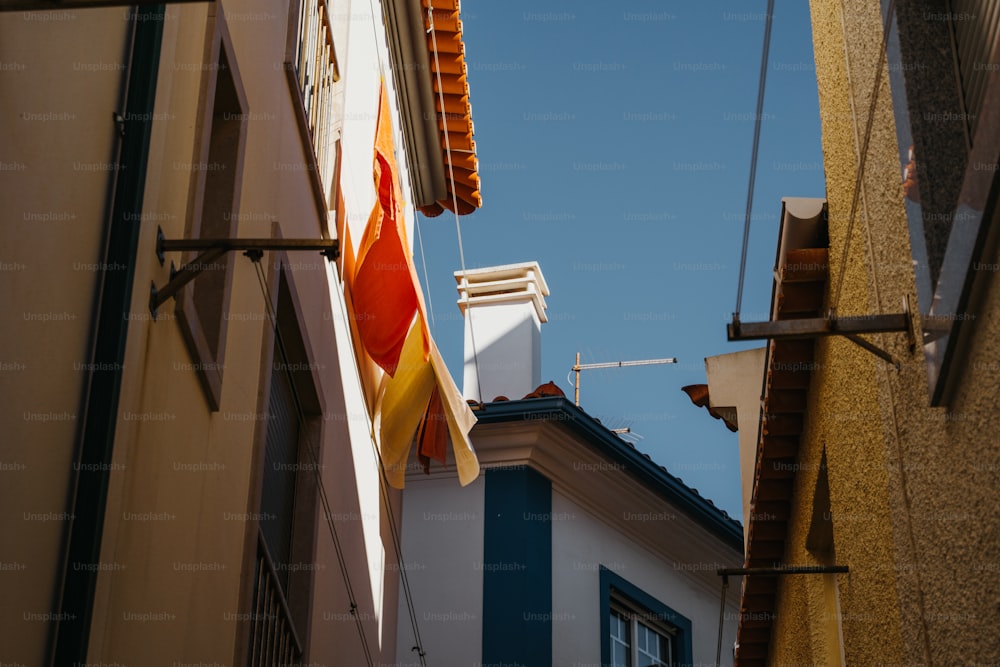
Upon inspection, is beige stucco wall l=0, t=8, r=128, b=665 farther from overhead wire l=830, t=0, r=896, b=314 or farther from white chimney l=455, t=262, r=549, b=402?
white chimney l=455, t=262, r=549, b=402

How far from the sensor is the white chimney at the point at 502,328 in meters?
16.1

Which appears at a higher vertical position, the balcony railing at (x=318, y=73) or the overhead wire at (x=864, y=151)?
the balcony railing at (x=318, y=73)

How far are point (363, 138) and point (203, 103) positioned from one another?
569 centimetres

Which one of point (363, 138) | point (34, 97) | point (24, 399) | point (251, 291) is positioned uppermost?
point (363, 138)

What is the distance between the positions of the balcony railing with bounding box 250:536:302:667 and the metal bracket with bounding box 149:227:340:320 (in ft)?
7.19

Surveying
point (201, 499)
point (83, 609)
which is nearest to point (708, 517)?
point (201, 499)

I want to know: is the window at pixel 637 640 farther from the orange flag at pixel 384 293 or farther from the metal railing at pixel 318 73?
the metal railing at pixel 318 73

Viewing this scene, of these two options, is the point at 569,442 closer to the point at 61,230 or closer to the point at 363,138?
the point at 363,138


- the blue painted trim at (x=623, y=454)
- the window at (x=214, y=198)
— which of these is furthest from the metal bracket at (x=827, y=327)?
the blue painted trim at (x=623, y=454)

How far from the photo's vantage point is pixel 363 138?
12.1m

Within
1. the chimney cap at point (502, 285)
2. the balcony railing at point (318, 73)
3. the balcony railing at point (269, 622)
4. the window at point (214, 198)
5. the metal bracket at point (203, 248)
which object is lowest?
the balcony railing at point (269, 622)

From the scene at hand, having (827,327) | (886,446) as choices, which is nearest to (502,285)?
(886,446)

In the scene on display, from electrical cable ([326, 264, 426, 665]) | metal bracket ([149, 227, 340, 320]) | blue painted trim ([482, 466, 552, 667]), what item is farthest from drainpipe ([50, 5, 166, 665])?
blue painted trim ([482, 466, 552, 667])

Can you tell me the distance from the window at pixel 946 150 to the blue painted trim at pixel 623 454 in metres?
7.70
